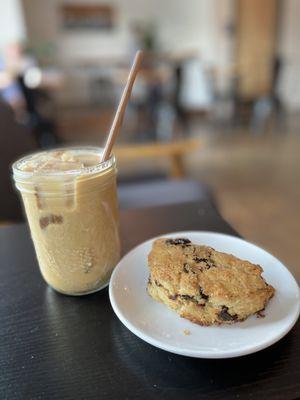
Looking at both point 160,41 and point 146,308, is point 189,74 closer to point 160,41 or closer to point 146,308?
point 160,41

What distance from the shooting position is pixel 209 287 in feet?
1.33

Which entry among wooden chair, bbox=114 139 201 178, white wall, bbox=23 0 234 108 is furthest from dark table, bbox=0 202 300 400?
white wall, bbox=23 0 234 108

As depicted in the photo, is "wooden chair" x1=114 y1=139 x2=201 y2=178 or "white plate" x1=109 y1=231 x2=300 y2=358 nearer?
"white plate" x1=109 y1=231 x2=300 y2=358

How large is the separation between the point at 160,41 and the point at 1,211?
16.2 ft

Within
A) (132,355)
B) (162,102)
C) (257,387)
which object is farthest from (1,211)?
(162,102)

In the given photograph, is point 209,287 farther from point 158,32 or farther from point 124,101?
point 158,32

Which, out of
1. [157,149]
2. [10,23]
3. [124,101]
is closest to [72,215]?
[124,101]

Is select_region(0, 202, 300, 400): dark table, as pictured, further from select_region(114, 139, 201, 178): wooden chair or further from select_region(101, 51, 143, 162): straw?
select_region(114, 139, 201, 178): wooden chair

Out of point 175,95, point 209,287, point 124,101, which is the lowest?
point 175,95

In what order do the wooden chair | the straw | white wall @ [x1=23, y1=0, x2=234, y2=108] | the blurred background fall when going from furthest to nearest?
white wall @ [x1=23, y1=0, x2=234, y2=108] → the blurred background → the wooden chair → the straw

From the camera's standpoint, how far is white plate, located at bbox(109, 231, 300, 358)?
370mm

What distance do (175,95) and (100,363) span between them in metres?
3.19

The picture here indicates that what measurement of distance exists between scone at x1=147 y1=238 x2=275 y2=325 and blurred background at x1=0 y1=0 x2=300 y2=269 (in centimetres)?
74

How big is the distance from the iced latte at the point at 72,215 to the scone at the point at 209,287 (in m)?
0.09
